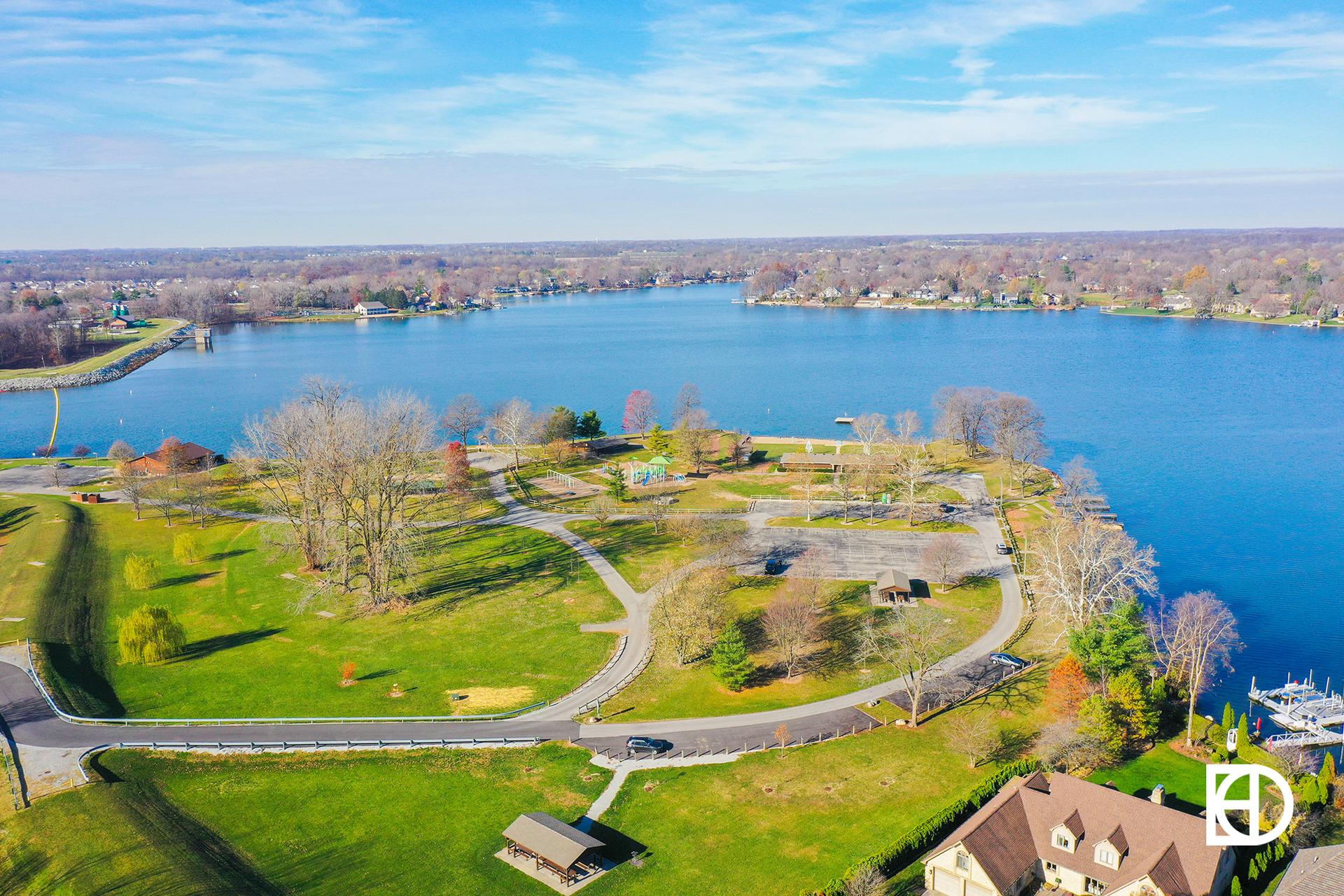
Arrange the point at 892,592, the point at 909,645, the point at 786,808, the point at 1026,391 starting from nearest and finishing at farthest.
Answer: the point at 786,808, the point at 909,645, the point at 892,592, the point at 1026,391

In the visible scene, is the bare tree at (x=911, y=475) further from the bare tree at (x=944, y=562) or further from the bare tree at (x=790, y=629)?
the bare tree at (x=790, y=629)

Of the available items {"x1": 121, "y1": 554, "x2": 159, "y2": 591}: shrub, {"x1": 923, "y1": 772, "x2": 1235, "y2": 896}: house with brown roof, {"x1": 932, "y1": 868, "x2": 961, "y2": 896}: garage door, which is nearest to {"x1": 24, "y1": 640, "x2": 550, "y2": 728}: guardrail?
{"x1": 121, "y1": 554, "x2": 159, "y2": 591}: shrub

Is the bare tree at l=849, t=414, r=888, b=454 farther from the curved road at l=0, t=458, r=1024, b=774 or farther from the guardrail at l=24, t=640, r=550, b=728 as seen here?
the guardrail at l=24, t=640, r=550, b=728

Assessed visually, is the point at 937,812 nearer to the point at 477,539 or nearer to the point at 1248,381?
the point at 477,539

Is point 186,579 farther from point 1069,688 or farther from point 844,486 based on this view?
point 1069,688

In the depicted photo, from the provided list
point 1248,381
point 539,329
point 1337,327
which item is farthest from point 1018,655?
point 1337,327

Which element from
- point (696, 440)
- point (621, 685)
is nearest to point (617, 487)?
point (696, 440)

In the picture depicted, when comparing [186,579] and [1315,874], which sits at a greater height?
[1315,874]
